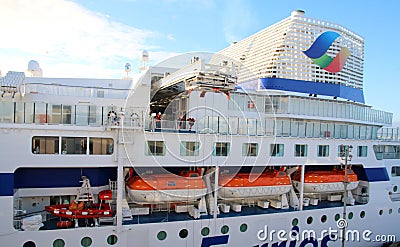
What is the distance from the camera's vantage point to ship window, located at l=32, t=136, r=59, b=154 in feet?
35.9

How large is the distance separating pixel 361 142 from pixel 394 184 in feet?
13.6

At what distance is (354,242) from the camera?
16.4 meters

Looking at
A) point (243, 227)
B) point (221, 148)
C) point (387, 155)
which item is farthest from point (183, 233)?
point (387, 155)

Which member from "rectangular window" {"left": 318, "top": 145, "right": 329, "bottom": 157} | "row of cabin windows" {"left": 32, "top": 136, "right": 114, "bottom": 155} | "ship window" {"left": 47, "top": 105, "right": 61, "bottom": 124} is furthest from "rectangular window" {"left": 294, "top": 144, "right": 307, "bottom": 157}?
"ship window" {"left": 47, "top": 105, "right": 61, "bottom": 124}

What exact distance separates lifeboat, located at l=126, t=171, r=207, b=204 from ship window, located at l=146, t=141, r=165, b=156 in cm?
110

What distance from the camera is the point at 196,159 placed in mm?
13227

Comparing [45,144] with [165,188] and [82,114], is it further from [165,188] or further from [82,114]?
[165,188]

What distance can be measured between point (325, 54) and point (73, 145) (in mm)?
15562

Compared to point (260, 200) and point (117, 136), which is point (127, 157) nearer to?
point (117, 136)

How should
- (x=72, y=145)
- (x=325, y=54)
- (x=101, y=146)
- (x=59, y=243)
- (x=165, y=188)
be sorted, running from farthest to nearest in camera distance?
(x=325, y=54)
(x=165, y=188)
(x=101, y=146)
(x=72, y=145)
(x=59, y=243)

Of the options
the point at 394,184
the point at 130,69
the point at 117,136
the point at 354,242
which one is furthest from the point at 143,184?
the point at 394,184

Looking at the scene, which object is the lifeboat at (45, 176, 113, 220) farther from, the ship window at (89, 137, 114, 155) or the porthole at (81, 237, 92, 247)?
the ship window at (89, 137, 114, 155)

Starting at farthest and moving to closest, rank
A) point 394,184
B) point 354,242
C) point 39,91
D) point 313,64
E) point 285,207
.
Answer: point 313,64 < point 394,184 < point 354,242 < point 285,207 < point 39,91

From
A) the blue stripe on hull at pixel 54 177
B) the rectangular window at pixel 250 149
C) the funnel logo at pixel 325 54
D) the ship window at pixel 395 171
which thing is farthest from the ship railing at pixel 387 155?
the blue stripe on hull at pixel 54 177
